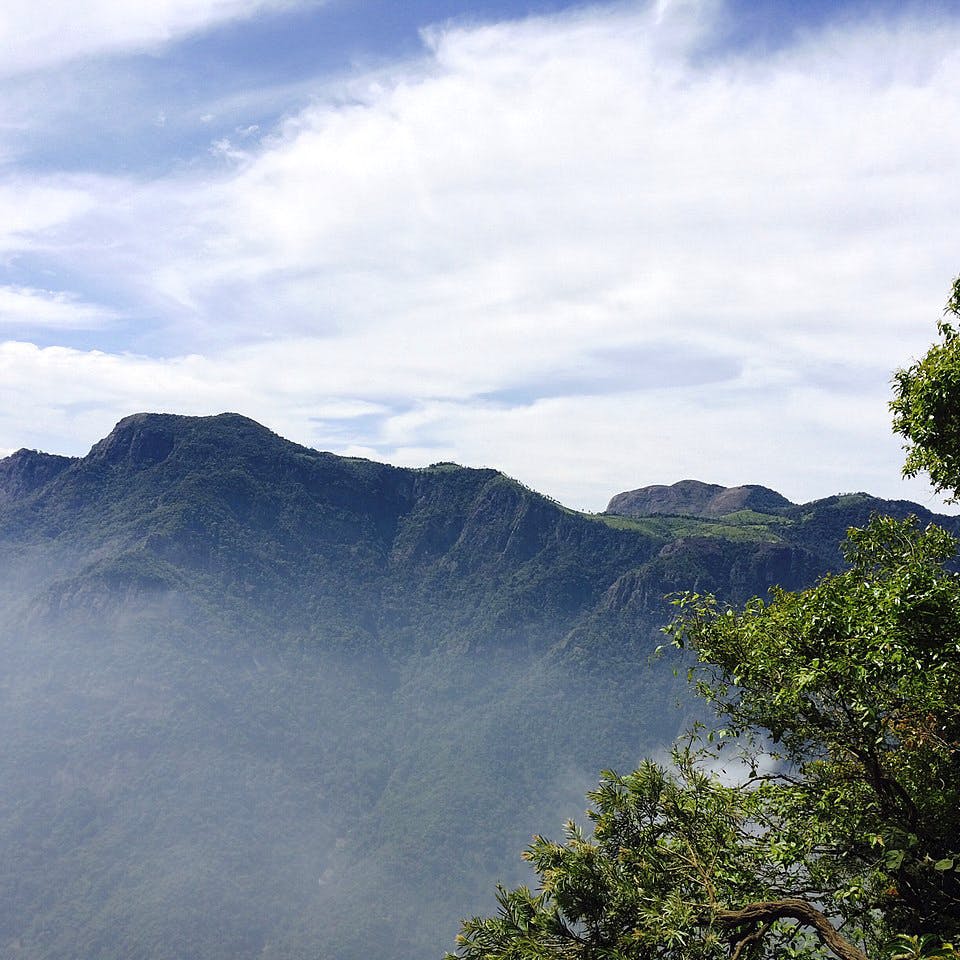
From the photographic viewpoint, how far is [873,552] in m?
16.2

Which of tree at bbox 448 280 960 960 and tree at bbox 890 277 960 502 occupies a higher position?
tree at bbox 890 277 960 502

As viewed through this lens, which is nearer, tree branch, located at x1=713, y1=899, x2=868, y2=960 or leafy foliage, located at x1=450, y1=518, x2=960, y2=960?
tree branch, located at x1=713, y1=899, x2=868, y2=960

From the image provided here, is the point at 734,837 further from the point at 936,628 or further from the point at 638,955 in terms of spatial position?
→ the point at 936,628

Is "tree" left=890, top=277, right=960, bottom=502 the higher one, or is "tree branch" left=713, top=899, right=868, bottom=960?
"tree" left=890, top=277, right=960, bottom=502

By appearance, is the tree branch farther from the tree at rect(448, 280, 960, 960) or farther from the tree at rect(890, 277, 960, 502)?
the tree at rect(890, 277, 960, 502)

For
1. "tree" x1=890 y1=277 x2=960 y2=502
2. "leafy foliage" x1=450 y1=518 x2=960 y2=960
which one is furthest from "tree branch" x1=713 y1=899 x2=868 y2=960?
"tree" x1=890 y1=277 x2=960 y2=502

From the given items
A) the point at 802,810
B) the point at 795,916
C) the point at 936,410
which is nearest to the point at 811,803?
the point at 802,810

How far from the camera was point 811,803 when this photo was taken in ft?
46.3

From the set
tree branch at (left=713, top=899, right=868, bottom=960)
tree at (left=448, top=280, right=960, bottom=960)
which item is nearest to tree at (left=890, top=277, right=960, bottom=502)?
tree at (left=448, top=280, right=960, bottom=960)

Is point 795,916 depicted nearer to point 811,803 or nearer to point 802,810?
point 811,803

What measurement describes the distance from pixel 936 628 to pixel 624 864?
733cm

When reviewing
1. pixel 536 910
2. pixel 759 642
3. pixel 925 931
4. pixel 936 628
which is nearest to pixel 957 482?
pixel 936 628

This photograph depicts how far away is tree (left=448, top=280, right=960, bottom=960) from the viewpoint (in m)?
12.0

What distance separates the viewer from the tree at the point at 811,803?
12.0 metres
